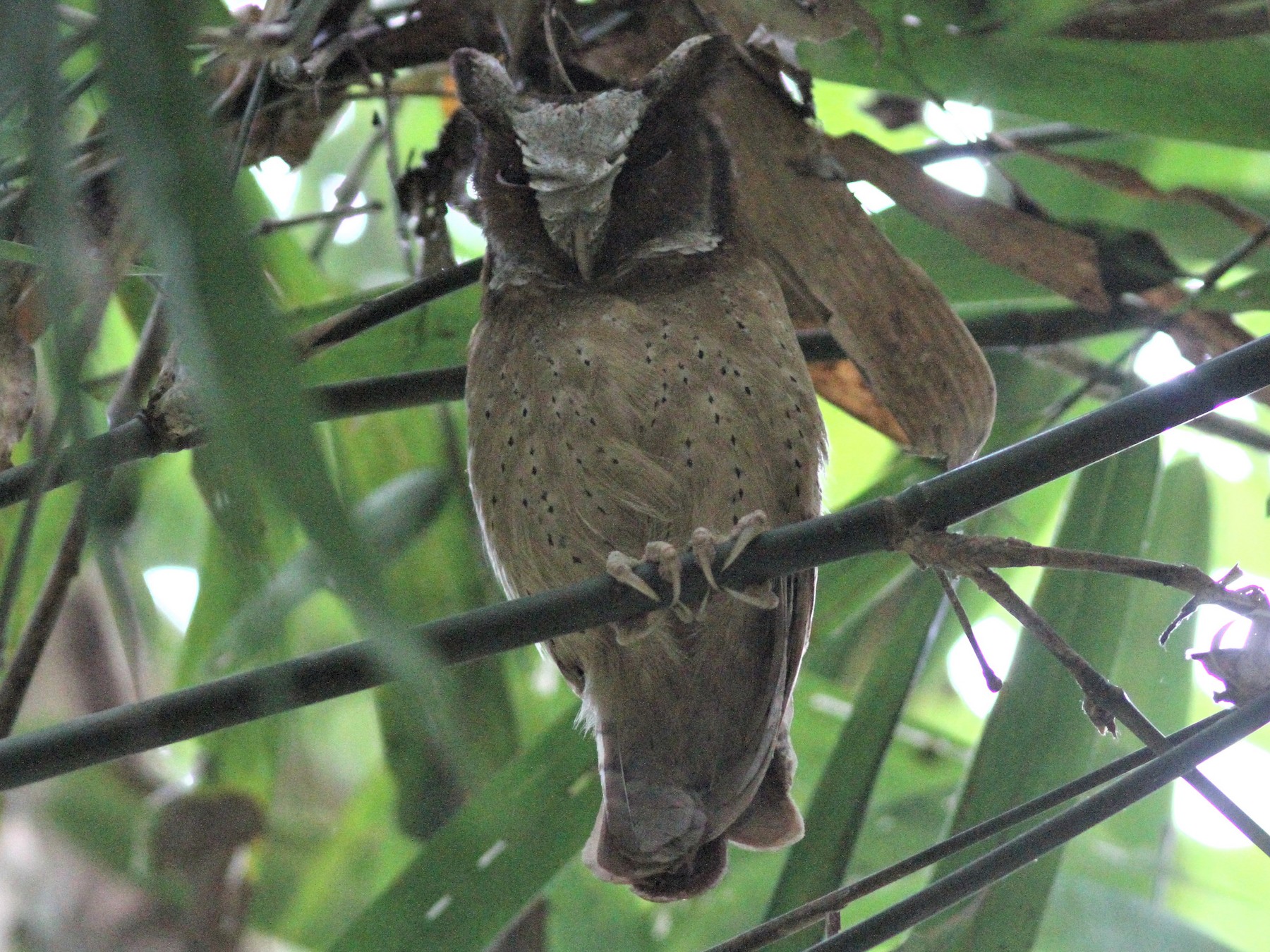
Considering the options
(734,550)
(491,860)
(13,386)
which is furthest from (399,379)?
(491,860)

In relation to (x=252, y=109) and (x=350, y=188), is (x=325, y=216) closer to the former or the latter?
(x=252, y=109)

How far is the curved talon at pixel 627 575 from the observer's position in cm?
112

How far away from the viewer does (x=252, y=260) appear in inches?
22.0

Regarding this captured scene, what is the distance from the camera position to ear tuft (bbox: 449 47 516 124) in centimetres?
177

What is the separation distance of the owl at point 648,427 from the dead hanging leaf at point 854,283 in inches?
2.1

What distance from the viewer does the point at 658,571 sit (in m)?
1.34

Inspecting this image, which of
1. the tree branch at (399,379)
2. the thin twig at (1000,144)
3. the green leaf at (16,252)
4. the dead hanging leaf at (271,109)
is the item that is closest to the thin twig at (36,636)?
the tree branch at (399,379)

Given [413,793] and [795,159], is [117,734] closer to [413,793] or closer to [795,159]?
[795,159]

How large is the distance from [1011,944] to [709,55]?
113 cm

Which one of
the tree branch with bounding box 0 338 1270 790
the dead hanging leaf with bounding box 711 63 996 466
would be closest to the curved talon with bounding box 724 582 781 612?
the dead hanging leaf with bounding box 711 63 996 466

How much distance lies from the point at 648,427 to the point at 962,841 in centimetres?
75

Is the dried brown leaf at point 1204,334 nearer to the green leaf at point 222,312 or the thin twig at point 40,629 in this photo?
the thin twig at point 40,629

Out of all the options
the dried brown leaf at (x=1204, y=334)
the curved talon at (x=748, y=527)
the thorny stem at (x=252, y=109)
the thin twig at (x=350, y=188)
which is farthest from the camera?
the thin twig at (x=350, y=188)

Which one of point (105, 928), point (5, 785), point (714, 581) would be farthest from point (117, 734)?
point (105, 928)
